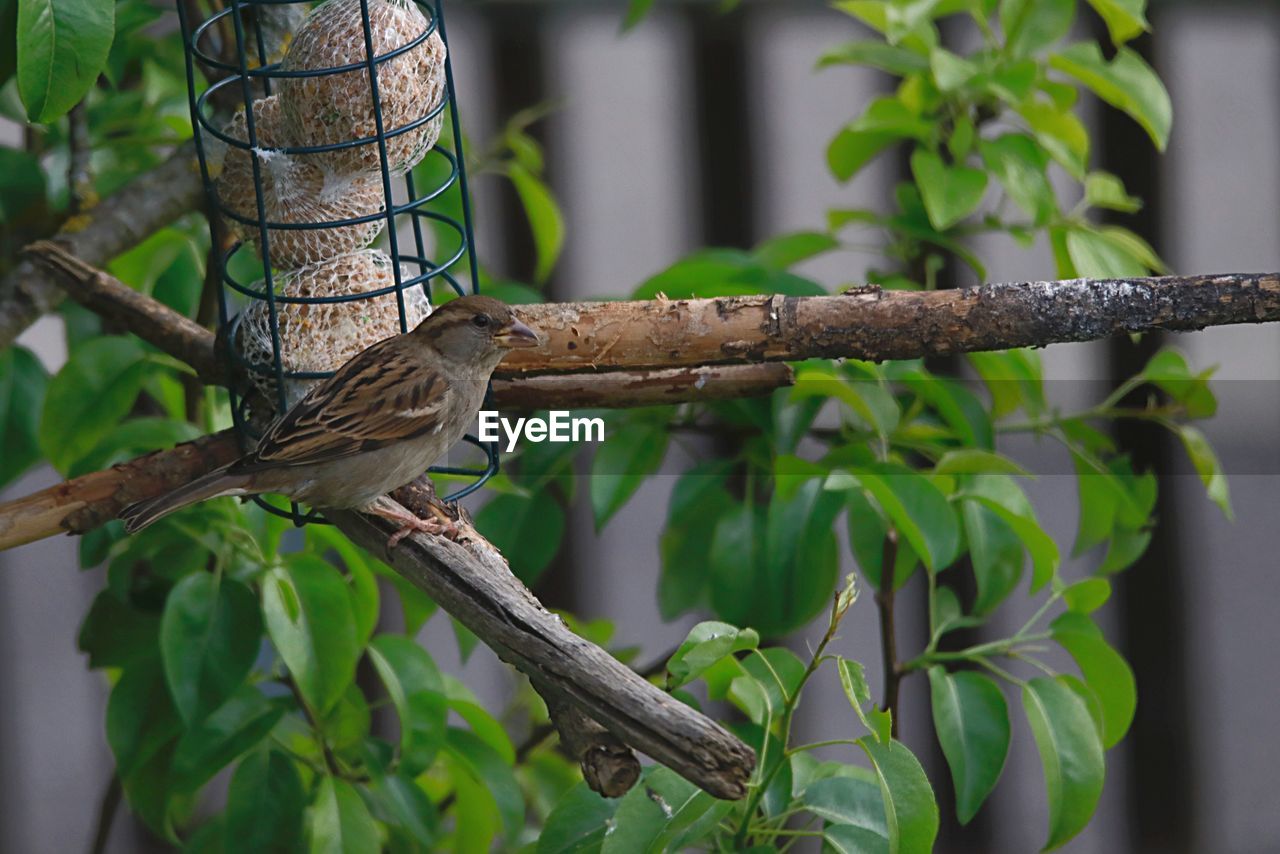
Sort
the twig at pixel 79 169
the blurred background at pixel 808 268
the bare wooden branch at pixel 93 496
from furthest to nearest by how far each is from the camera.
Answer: the blurred background at pixel 808 268 → the twig at pixel 79 169 → the bare wooden branch at pixel 93 496

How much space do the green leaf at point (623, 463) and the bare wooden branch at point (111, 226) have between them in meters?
0.95

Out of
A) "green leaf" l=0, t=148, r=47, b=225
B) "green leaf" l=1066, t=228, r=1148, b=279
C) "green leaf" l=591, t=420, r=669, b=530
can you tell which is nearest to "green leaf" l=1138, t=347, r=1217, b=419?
"green leaf" l=1066, t=228, r=1148, b=279

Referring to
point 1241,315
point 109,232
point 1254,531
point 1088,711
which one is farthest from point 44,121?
point 1254,531

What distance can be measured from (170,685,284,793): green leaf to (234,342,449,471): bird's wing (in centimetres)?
48

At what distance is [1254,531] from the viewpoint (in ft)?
17.8

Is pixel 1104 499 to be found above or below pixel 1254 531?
above

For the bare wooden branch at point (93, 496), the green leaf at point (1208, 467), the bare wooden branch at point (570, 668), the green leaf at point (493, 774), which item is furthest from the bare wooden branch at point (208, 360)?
the green leaf at point (1208, 467)

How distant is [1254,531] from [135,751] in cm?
428

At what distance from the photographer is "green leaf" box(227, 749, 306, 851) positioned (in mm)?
2488

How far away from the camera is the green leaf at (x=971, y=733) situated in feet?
7.79

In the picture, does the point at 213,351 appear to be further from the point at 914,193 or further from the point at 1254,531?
the point at 1254,531

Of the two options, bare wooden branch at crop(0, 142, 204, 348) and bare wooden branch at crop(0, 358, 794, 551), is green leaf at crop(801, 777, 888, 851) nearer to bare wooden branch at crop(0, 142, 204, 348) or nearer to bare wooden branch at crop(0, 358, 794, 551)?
bare wooden branch at crop(0, 358, 794, 551)
